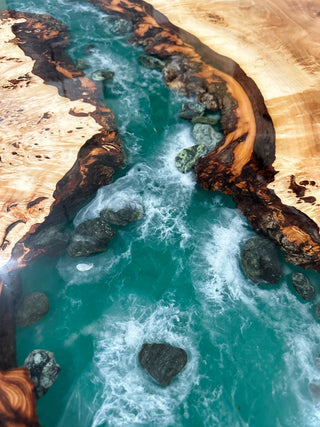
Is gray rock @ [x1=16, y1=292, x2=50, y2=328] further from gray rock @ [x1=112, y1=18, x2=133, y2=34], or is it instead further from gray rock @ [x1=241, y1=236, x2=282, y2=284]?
gray rock @ [x1=112, y1=18, x2=133, y2=34]

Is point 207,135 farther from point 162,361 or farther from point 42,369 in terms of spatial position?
point 42,369

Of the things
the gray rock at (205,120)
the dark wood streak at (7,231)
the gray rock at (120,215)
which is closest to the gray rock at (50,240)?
the dark wood streak at (7,231)

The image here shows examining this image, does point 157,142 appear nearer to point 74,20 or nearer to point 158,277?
point 158,277

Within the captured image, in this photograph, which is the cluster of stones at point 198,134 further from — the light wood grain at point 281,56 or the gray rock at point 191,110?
the light wood grain at point 281,56

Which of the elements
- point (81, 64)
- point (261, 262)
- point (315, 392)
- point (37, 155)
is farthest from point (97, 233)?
point (81, 64)

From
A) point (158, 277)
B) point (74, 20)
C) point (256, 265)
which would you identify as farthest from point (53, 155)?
point (74, 20)

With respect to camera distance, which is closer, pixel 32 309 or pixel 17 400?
pixel 17 400
